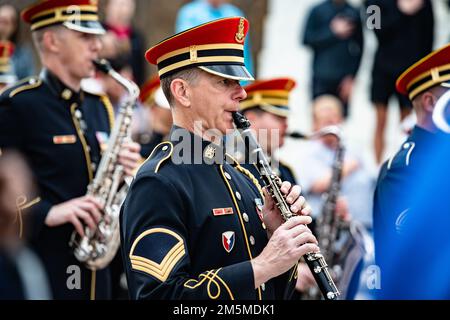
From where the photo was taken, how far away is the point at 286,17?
13.8m

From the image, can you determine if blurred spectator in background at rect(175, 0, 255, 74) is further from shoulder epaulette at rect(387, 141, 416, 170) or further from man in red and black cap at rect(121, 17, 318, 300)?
man in red and black cap at rect(121, 17, 318, 300)

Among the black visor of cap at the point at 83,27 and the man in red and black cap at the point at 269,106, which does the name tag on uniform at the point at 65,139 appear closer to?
the black visor of cap at the point at 83,27

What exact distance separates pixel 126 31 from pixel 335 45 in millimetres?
2462

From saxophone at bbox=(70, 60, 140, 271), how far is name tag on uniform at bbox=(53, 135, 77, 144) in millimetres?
246

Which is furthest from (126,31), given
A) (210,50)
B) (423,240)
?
(423,240)

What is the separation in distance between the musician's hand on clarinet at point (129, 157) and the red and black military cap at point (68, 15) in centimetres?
79

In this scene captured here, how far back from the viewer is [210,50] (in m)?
4.91

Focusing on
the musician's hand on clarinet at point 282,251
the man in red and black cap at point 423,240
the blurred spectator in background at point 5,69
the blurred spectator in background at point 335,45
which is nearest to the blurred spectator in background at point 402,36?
the blurred spectator in background at point 335,45

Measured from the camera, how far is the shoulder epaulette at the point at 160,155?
477 cm

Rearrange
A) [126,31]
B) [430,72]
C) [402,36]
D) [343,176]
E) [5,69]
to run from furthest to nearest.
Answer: [126,31] < [402,36] < [343,176] < [5,69] < [430,72]

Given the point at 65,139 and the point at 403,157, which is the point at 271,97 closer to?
the point at 65,139
